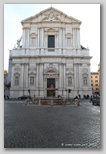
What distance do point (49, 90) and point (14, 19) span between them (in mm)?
2172

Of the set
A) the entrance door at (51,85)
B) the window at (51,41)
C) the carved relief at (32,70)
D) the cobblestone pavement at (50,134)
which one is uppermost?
the window at (51,41)

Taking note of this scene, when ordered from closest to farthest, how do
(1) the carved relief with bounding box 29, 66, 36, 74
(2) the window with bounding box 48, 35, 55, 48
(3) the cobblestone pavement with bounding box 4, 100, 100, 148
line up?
(3) the cobblestone pavement with bounding box 4, 100, 100, 148
(1) the carved relief with bounding box 29, 66, 36, 74
(2) the window with bounding box 48, 35, 55, 48

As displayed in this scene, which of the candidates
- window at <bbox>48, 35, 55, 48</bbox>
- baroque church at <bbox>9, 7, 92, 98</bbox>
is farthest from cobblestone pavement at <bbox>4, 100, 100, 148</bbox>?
window at <bbox>48, 35, 55, 48</bbox>

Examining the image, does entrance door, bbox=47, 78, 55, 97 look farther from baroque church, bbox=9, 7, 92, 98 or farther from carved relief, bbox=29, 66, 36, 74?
carved relief, bbox=29, 66, 36, 74

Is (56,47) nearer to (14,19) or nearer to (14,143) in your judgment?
(14,19)

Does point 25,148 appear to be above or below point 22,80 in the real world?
below

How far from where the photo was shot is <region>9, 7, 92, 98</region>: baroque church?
19.9ft

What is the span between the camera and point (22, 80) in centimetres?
613

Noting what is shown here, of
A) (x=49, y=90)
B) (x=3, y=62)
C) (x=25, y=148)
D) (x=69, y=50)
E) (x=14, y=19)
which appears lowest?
(x=25, y=148)

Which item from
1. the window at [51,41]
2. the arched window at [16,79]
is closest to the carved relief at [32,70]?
the arched window at [16,79]

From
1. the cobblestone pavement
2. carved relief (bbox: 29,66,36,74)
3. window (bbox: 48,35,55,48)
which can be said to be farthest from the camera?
window (bbox: 48,35,55,48)

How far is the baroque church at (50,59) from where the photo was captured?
6070 millimetres

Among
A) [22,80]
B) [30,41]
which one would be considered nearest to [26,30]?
[30,41]

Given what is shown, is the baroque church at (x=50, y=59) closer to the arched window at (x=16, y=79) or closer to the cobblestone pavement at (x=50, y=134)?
the arched window at (x=16, y=79)
